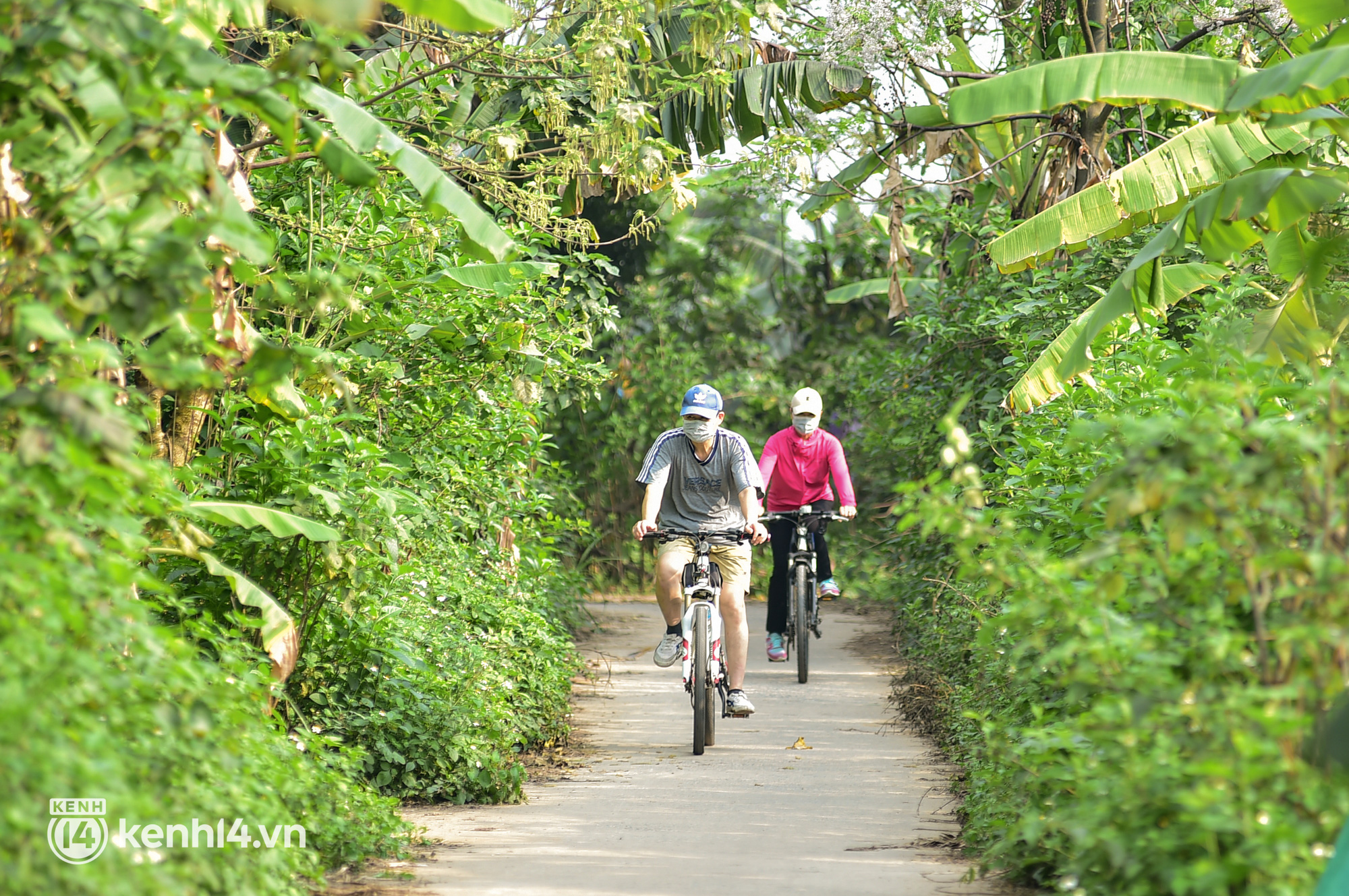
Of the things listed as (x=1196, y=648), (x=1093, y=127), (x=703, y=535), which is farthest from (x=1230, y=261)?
(x=1196, y=648)

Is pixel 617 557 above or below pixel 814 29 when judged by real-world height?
below

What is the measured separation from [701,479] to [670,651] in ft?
3.63

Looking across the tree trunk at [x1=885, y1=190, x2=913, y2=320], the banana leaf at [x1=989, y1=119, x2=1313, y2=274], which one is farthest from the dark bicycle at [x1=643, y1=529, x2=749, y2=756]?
the tree trunk at [x1=885, y1=190, x2=913, y2=320]

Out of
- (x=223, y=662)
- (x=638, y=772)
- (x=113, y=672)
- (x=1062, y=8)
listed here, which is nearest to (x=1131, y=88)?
(x=1062, y=8)

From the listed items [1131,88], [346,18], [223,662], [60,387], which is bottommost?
[223,662]

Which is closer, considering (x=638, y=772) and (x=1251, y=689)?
(x=1251, y=689)

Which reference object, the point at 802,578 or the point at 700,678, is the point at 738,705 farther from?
the point at 802,578

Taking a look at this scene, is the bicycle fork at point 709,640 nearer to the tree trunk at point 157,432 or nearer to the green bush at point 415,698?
the green bush at point 415,698

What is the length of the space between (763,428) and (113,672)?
1514 cm

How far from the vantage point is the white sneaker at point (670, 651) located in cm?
752

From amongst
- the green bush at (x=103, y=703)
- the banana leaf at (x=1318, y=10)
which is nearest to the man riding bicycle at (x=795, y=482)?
the banana leaf at (x=1318, y=10)

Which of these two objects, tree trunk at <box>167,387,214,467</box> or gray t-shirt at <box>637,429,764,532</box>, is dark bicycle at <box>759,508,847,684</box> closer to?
gray t-shirt at <box>637,429,764,532</box>

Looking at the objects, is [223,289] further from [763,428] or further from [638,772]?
[763,428]

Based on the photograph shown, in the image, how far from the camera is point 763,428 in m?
18.1
